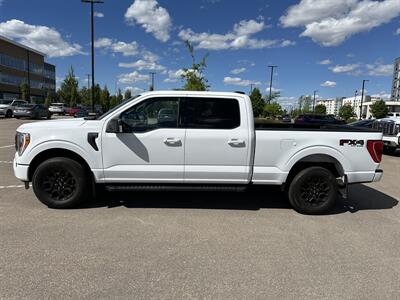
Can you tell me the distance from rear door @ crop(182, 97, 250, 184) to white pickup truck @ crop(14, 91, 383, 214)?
0.6 inches

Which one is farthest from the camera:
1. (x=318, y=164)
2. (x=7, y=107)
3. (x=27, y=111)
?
(x=7, y=107)

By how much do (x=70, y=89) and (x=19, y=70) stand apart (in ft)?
44.9

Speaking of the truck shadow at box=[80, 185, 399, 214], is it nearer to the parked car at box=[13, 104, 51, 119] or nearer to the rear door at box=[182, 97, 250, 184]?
the rear door at box=[182, 97, 250, 184]

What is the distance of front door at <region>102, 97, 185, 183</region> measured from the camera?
5.11m

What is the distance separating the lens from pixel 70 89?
65562 mm

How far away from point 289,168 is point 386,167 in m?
7.03

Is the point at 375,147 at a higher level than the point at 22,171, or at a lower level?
higher

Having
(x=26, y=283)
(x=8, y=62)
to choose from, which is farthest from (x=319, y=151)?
(x=8, y=62)

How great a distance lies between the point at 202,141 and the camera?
5129 mm

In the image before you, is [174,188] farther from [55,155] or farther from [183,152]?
[55,155]

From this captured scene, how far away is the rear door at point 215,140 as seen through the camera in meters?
5.14

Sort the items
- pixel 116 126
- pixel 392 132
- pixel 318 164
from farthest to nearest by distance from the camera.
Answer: pixel 392 132 < pixel 318 164 < pixel 116 126

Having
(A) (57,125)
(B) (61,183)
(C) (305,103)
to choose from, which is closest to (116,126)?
(A) (57,125)

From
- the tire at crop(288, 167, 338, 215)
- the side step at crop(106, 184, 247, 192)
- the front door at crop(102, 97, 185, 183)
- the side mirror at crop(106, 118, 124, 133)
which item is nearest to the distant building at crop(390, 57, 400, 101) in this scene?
the tire at crop(288, 167, 338, 215)
